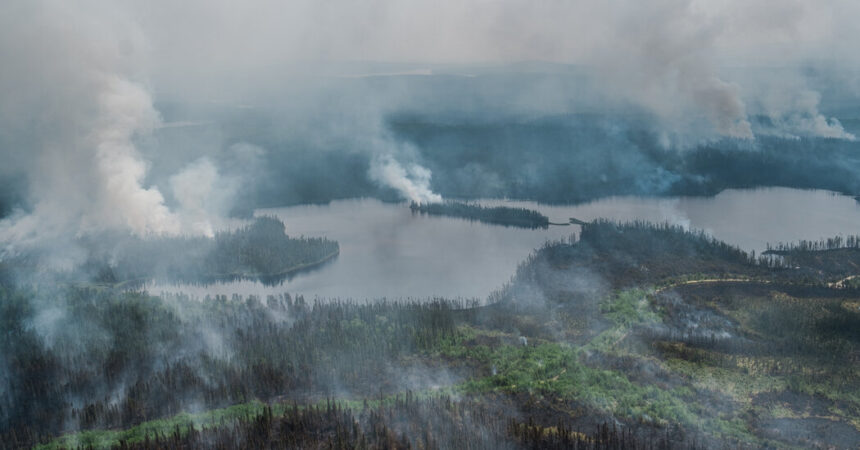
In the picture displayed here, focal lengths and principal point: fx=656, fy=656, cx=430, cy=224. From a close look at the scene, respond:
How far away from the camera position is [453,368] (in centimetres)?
5019

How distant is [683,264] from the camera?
2980 inches

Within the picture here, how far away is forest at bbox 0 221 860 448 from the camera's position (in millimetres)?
40344

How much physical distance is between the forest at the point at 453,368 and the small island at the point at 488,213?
46.2 metres

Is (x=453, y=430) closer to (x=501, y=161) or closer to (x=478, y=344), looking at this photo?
(x=478, y=344)

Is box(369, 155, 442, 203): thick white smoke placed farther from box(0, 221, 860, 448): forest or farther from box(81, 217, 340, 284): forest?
box(0, 221, 860, 448): forest

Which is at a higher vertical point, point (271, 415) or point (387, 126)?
point (387, 126)

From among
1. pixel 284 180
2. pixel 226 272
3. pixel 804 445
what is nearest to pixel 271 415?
pixel 804 445

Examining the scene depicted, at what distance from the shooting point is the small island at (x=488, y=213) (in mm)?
118000

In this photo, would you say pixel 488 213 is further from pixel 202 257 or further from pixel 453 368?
pixel 453 368

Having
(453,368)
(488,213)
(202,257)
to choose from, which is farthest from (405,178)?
(453,368)

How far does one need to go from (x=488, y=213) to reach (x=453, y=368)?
250 feet

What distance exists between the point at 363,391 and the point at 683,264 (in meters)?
44.8

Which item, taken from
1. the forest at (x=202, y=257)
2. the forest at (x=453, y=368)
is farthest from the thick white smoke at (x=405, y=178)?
the forest at (x=453, y=368)

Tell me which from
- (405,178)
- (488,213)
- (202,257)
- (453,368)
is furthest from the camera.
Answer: (405,178)
